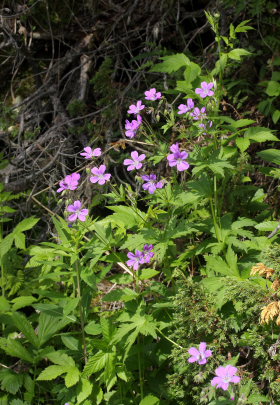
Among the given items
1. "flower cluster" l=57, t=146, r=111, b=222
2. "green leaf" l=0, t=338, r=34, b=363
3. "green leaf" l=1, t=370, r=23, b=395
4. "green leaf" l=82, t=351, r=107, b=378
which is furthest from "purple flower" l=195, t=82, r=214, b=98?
"green leaf" l=1, t=370, r=23, b=395

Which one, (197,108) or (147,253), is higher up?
(197,108)

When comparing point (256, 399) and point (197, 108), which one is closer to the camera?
point (256, 399)

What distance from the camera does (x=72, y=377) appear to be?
275cm

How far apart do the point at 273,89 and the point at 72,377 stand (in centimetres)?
225

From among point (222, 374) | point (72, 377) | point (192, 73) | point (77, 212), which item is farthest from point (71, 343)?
point (192, 73)

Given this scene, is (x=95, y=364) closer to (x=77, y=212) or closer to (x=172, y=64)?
(x=77, y=212)

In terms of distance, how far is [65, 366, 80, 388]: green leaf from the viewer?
2.71 metres

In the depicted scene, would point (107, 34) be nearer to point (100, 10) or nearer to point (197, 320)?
point (100, 10)

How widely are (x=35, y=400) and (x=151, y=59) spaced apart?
2.68 metres

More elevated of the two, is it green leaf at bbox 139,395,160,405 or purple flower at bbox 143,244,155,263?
purple flower at bbox 143,244,155,263

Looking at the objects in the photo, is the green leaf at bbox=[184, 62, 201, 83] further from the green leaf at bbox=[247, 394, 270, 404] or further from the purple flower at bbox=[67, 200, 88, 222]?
the green leaf at bbox=[247, 394, 270, 404]

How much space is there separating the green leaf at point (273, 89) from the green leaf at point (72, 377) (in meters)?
2.16

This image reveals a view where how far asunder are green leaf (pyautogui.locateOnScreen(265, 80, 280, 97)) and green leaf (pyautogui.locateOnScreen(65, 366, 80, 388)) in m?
2.16

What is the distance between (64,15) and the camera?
16.3 feet
